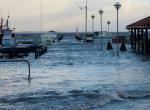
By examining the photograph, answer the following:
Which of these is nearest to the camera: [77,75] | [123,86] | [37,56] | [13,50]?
[123,86]

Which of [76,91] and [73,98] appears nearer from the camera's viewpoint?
[73,98]

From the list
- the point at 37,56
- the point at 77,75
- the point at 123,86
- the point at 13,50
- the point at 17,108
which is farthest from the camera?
the point at 13,50

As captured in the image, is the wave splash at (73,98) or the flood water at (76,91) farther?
the wave splash at (73,98)

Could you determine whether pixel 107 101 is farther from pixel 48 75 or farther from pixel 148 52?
pixel 148 52

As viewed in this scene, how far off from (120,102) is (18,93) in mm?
4520

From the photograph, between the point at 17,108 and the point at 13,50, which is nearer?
the point at 17,108

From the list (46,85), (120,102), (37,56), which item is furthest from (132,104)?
(37,56)

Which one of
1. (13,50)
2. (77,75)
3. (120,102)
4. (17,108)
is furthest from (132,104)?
(13,50)

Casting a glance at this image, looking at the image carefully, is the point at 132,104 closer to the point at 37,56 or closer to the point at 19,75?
the point at 19,75

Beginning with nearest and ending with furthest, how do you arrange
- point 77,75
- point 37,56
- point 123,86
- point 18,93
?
point 18,93, point 123,86, point 77,75, point 37,56

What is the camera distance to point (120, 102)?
18.0 m

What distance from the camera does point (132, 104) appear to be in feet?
57.0

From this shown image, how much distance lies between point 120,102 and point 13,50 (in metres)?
35.5

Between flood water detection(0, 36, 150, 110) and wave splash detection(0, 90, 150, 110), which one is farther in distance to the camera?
wave splash detection(0, 90, 150, 110)
